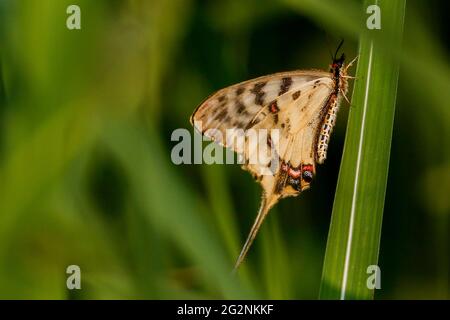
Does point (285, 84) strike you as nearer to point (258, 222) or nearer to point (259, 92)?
point (259, 92)

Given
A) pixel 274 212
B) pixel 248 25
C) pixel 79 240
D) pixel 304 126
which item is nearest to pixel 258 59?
pixel 248 25

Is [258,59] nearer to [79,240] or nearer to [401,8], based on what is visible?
[401,8]

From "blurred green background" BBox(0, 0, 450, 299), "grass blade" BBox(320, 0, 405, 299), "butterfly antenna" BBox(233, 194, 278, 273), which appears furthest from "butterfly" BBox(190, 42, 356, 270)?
"grass blade" BBox(320, 0, 405, 299)

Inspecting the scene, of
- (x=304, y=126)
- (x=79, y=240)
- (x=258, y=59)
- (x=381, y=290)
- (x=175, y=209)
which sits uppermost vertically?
(x=258, y=59)

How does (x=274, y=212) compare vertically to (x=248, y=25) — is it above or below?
below

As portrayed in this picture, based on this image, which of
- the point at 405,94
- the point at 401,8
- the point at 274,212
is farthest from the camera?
the point at 405,94

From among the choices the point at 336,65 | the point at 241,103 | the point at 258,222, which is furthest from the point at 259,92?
the point at 258,222

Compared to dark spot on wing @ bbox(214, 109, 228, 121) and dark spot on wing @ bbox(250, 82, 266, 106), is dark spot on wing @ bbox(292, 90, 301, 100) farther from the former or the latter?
dark spot on wing @ bbox(214, 109, 228, 121)
